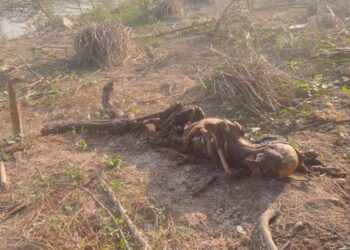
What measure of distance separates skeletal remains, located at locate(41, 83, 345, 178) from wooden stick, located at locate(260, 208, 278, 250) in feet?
1.16

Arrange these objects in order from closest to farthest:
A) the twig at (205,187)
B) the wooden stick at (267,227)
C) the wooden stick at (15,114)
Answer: the wooden stick at (267,227)
the twig at (205,187)
the wooden stick at (15,114)

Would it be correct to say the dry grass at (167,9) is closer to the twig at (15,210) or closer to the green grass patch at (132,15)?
the green grass patch at (132,15)

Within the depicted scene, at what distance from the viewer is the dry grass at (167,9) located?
1002 cm

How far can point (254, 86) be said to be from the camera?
4.67m

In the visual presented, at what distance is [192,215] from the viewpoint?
297 cm

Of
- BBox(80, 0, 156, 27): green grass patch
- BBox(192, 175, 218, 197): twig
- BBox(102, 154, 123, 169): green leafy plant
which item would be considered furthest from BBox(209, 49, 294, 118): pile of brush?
BBox(80, 0, 156, 27): green grass patch

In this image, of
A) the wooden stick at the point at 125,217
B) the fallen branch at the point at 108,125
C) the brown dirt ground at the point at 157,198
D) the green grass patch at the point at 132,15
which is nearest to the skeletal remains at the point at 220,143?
the fallen branch at the point at 108,125

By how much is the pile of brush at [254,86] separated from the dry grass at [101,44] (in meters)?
2.43

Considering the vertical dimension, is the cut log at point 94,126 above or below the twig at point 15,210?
above

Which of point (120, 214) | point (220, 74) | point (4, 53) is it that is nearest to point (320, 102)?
point (220, 74)

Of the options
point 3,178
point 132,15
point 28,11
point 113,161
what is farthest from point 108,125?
point 28,11

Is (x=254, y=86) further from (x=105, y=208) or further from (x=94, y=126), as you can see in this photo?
(x=105, y=208)

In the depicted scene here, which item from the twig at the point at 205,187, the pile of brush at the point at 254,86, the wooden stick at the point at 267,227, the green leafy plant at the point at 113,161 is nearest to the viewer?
the wooden stick at the point at 267,227

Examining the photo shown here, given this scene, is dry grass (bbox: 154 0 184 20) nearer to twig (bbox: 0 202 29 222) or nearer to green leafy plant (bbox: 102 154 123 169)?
green leafy plant (bbox: 102 154 123 169)
